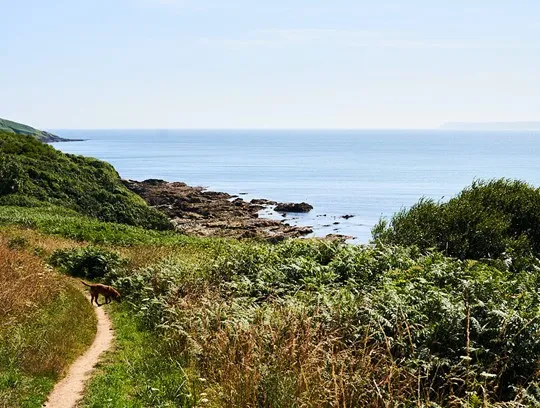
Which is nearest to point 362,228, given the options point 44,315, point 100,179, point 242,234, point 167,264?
point 242,234

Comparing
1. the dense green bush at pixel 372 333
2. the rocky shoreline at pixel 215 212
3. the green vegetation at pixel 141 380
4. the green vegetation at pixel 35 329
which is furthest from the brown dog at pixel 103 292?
the rocky shoreline at pixel 215 212

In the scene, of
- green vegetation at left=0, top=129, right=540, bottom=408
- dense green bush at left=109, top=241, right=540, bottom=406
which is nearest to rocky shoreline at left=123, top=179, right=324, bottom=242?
green vegetation at left=0, top=129, right=540, bottom=408

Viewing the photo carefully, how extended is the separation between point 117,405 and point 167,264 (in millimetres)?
9859

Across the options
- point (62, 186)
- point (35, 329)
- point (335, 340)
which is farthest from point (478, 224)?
point (62, 186)

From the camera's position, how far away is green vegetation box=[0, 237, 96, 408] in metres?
9.81

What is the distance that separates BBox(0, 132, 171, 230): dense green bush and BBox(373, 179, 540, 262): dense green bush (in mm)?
32646

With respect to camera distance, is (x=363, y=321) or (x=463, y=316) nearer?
(x=463, y=316)

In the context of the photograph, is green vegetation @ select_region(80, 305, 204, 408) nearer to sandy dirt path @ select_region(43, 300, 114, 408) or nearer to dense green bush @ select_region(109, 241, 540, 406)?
sandy dirt path @ select_region(43, 300, 114, 408)

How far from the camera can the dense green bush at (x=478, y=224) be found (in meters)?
27.5

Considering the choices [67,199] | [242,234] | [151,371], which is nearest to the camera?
[151,371]

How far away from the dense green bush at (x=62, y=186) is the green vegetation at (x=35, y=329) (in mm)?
35408

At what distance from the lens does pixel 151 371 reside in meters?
10.9

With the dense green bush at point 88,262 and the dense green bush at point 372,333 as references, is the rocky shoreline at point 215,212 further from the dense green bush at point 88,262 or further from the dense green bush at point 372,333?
the dense green bush at point 372,333

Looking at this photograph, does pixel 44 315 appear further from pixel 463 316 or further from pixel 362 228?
pixel 362 228
